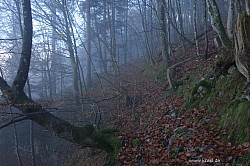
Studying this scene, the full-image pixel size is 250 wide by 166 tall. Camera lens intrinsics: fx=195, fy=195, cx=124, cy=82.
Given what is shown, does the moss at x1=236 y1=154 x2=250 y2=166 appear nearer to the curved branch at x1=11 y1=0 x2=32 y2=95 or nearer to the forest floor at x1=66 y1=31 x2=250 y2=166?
the forest floor at x1=66 y1=31 x2=250 y2=166

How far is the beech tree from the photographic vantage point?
5.93 meters

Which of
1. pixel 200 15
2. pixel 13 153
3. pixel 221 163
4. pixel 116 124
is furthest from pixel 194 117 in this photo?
pixel 200 15

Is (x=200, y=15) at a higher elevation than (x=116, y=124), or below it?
higher

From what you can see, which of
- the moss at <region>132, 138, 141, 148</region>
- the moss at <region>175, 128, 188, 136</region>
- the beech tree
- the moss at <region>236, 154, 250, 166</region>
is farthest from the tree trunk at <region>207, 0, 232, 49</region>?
the beech tree

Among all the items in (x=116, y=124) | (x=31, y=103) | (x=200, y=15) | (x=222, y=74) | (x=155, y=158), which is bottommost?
(x=116, y=124)

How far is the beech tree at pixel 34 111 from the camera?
5.93 m

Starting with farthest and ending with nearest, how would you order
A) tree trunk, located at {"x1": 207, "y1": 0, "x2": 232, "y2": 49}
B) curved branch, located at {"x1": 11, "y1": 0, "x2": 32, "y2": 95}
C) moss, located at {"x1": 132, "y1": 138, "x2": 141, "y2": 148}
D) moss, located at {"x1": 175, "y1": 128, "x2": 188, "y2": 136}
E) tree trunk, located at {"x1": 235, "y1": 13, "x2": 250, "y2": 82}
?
tree trunk, located at {"x1": 207, "y1": 0, "x2": 232, "y2": 49} < curved branch, located at {"x1": 11, "y1": 0, "x2": 32, "y2": 95} < moss, located at {"x1": 132, "y1": 138, "x2": 141, "y2": 148} < moss, located at {"x1": 175, "y1": 128, "x2": 188, "y2": 136} < tree trunk, located at {"x1": 235, "y1": 13, "x2": 250, "y2": 82}

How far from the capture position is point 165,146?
5262 millimetres

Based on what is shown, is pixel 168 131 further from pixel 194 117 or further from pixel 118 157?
pixel 118 157

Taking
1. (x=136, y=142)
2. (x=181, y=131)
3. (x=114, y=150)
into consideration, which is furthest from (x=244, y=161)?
(x=114, y=150)

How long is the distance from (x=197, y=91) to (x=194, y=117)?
3.89ft

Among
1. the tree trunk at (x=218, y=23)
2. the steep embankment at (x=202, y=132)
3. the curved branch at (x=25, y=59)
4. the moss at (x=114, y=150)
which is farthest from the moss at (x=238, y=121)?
the curved branch at (x=25, y=59)

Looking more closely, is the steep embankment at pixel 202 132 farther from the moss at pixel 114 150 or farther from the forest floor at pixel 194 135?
the moss at pixel 114 150

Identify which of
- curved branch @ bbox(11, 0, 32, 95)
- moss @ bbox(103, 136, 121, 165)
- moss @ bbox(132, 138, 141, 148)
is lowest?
moss @ bbox(103, 136, 121, 165)
